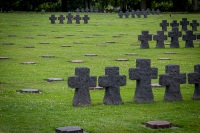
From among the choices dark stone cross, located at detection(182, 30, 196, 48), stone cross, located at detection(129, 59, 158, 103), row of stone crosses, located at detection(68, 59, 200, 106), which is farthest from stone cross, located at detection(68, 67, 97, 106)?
dark stone cross, located at detection(182, 30, 196, 48)

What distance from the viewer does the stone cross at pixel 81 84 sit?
11.3 metres

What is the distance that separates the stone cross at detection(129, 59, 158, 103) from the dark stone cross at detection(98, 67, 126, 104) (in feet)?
1.30

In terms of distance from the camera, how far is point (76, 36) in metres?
34.8

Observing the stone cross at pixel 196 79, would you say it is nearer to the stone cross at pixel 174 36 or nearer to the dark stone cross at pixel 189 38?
the stone cross at pixel 174 36

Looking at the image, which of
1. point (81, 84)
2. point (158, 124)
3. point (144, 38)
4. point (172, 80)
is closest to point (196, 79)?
point (172, 80)

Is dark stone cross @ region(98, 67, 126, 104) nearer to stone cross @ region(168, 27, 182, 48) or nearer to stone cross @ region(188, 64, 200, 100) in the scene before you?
stone cross @ region(188, 64, 200, 100)

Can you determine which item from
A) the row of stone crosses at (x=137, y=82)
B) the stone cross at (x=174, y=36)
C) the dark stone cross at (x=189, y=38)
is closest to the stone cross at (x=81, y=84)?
the row of stone crosses at (x=137, y=82)

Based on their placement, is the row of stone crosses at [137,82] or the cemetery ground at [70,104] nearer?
the cemetery ground at [70,104]

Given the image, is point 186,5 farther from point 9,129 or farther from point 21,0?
point 9,129

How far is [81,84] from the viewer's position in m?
11.3

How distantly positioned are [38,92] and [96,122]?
11.1 ft

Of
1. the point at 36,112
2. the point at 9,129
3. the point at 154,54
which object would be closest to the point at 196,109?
the point at 36,112

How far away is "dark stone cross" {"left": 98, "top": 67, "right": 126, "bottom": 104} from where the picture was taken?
1154cm

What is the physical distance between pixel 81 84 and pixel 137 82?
1.35 metres
